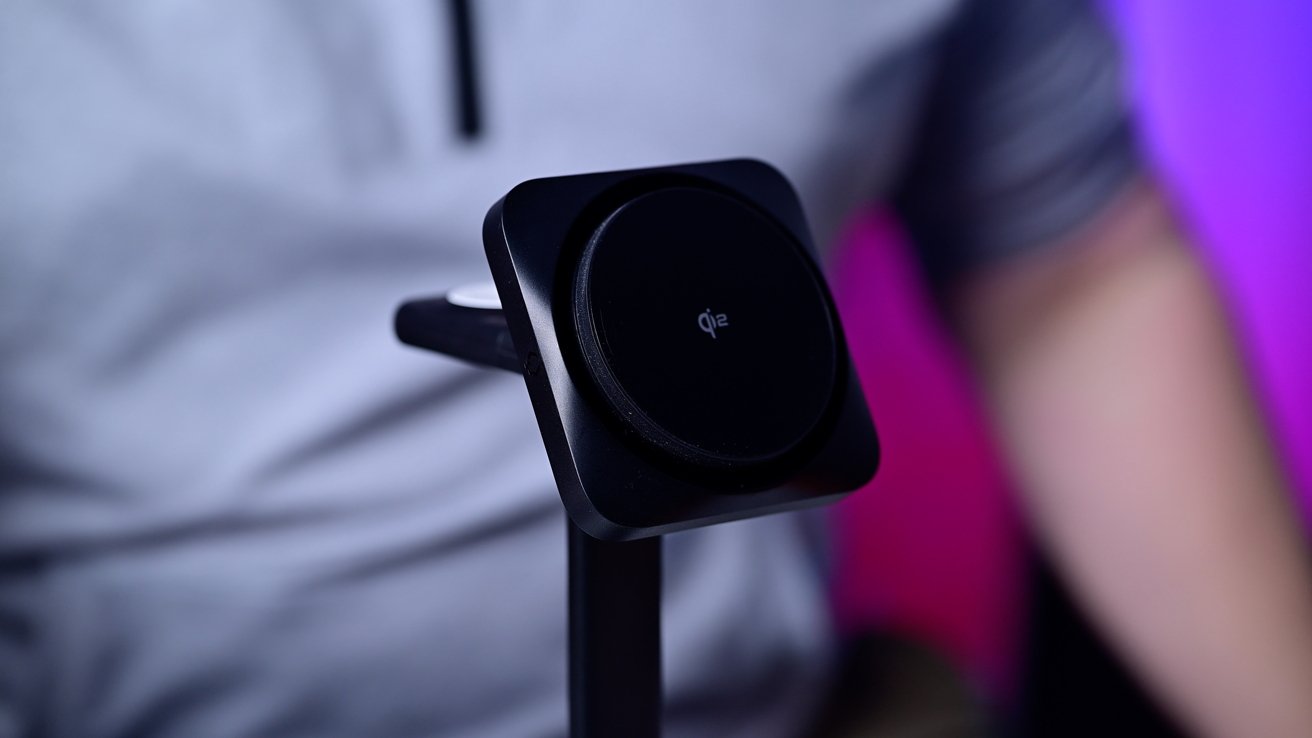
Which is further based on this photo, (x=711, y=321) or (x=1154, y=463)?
(x=1154, y=463)

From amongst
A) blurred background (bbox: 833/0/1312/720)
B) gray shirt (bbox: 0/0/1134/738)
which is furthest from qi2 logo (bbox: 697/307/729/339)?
blurred background (bbox: 833/0/1312/720)

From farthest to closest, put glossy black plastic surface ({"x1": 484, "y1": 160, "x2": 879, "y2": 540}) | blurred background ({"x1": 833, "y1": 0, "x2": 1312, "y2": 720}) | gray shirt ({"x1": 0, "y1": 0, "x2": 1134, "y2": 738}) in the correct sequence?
blurred background ({"x1": 833, "y1": 0, "x2": 1312, "y2": 720}), gray shirt ({"x1": 0, "y1": 0, "x2": 1134, "y2": 738}), glossy black plastic surface ({"x1": 484, "y1": 160, "x2": 879, "y2": 540})

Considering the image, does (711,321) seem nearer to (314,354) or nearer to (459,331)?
(459,331)

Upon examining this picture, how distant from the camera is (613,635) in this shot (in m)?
0.28

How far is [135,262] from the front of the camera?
44cm

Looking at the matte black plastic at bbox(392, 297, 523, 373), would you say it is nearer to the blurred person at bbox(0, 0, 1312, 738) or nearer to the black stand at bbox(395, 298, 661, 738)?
the black stand at bbox(395, 298, 661, 738)

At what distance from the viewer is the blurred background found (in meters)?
0.82

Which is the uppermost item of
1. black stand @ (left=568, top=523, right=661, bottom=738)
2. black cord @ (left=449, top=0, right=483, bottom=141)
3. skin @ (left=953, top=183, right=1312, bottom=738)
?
black cord @ (left=449, top=0, right=483, bottom=141)

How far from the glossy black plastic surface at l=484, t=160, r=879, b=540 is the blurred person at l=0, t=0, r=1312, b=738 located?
0.24 meters

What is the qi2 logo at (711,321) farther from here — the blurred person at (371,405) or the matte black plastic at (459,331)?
the blurred person at (371,405)

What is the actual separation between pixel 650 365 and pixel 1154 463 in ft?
1.43

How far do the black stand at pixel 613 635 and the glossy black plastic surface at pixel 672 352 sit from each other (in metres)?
0.05

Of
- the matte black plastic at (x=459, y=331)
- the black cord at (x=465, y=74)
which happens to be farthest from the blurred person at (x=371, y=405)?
the matte black plastic at (x=459, y=331)

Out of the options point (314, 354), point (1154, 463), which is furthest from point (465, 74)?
point (1154, 463)
